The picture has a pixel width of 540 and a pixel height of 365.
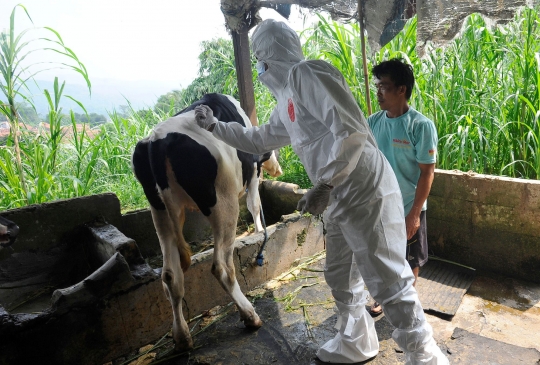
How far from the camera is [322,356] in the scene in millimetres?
2338

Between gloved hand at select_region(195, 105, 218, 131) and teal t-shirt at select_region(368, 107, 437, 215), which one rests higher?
gloved hand at select_region(195, 105, 218, 131)

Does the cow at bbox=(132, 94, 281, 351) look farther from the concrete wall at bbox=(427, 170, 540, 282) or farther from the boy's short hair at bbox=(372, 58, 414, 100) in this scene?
the concrete wall at bbox=(427, 170, 540, 282)

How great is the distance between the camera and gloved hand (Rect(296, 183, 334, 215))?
183 centimetres

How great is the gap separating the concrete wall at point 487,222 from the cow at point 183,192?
1869 mm

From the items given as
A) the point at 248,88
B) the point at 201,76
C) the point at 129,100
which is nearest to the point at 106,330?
the point at 248,88

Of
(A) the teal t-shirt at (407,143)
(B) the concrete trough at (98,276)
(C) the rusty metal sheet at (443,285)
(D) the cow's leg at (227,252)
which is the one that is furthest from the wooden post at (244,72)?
(C) the rusty metal sheet at (443,285)

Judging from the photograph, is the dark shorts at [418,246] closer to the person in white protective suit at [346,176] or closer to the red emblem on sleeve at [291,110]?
the person in white protective suit at [346,176]

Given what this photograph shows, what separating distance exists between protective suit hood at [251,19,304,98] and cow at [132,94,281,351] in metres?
0.64

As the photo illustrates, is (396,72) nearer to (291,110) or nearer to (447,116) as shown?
(291,110)

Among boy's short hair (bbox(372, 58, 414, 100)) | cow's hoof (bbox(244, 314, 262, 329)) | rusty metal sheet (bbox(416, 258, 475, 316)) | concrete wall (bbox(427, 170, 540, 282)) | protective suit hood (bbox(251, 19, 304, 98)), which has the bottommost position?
rusty metal sheet (bbox(416, 258, 475, 316))

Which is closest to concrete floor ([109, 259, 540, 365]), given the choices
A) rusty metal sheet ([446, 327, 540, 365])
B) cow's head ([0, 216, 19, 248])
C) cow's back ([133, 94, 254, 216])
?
rusty metal sheet ([446, 327, 540, 365])

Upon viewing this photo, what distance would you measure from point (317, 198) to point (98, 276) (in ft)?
4.62

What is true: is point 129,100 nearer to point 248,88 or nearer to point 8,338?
point 248,88

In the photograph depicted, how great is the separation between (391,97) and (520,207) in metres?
1.60
